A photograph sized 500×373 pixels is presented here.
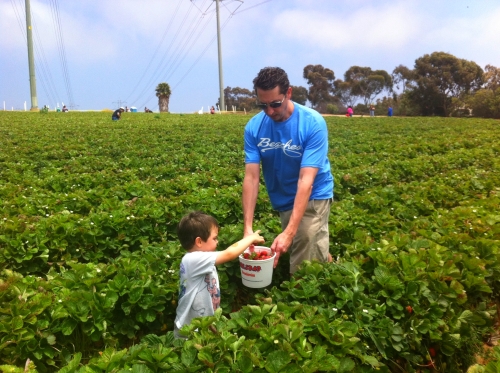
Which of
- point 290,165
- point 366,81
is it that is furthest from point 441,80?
point 290,165

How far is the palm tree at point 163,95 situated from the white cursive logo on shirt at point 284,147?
184ft

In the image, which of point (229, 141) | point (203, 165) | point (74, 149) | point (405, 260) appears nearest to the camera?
point (405, 260)

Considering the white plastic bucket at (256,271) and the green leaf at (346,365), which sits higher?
the white plastic bucket at (256,271)

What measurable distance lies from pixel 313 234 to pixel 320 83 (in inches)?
2905

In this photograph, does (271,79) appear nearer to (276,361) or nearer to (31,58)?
(276,361)

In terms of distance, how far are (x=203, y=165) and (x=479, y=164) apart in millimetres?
6941

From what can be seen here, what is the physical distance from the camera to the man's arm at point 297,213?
3.06m

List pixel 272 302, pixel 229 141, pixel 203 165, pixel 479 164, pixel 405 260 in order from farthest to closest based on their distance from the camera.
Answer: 1. pixel 229 141
2. pixel 203 165
3. pixel 479 164
4. pixel 405 260
5. pixel 272 302

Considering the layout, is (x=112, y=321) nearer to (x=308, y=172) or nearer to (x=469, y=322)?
(x=308, y=172)

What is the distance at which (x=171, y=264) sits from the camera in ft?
12.3

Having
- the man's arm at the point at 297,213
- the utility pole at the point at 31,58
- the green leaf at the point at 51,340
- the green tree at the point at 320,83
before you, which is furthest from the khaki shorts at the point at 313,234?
the green tree at the point at 320,83

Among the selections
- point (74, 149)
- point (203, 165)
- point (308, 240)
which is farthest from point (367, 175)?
point (74, 149)

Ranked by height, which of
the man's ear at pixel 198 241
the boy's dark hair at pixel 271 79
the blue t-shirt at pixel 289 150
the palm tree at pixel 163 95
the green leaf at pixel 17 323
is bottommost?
the green leaf at pixel 17 323

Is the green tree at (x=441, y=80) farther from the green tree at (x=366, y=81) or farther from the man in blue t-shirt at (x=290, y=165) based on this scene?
the man in blue t-shirt at (x=290, y=165)
